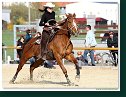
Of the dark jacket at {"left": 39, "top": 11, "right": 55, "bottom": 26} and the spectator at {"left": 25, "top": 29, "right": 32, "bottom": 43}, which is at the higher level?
the dark jacket at {"left": 39, "top": 11, "right": 55, "bottom": 26}

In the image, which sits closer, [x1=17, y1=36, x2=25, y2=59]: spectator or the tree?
the tree

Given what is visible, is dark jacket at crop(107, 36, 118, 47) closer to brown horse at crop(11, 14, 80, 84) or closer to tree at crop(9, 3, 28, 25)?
brown horse at crop(11, 14, 80, 84)

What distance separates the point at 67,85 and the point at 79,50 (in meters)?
2.09

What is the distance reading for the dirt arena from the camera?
44.8 feet

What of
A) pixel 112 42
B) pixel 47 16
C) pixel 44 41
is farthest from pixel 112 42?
pixel 47 16

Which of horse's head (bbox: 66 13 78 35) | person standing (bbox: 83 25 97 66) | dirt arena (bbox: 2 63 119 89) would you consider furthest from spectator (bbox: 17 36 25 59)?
horse's head (bbox: 66 13 78 35)

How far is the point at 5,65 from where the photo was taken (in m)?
15.2

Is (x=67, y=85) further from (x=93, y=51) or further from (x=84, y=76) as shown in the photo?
(x=93, y=51)

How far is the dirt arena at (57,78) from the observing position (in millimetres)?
13656

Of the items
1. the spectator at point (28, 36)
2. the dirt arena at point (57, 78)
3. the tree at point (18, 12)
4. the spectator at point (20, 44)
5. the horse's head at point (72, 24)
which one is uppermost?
the tree at point (18, 12)

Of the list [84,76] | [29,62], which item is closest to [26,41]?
[29,62]

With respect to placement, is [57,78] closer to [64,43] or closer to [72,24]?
[64,43]

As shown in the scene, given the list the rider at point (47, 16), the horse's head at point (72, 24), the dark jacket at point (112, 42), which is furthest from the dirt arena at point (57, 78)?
the horse's head at point (72, 24)

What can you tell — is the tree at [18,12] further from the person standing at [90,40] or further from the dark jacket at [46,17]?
the person standing at [90,40]
